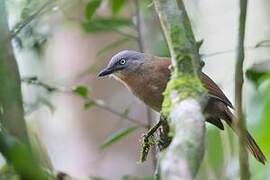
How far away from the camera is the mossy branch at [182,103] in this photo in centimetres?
104

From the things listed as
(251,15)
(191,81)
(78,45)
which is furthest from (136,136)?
(191,81)

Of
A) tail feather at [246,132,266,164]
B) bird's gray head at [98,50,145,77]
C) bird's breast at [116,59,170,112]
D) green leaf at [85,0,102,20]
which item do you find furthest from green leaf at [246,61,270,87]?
bird's gray head at [98,50,145,77]

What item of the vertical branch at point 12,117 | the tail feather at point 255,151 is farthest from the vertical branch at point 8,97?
the tail feather at point 255,151

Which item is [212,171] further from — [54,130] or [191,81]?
[54,130]

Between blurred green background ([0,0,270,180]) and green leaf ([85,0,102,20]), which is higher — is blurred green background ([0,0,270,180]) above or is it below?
below

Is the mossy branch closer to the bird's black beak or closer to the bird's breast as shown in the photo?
the bird's breast

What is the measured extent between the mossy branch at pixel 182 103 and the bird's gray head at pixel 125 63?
1914 mm

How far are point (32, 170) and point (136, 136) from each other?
179 inches

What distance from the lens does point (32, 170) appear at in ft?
3.76

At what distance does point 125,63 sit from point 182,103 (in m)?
2.49

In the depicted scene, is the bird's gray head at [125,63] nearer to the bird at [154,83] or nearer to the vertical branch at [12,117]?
the bird at [154,83]

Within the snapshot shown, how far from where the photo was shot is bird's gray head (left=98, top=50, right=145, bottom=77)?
3627 millimetres

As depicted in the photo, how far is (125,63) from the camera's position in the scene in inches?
146

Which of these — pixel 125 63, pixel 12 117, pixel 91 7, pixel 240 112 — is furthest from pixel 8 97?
pixel 125 63
